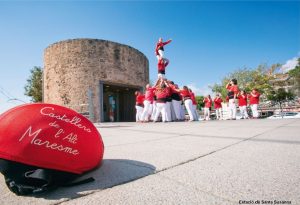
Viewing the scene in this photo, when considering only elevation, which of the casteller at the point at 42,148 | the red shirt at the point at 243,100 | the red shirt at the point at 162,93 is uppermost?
the red shirt at the point at 162,93

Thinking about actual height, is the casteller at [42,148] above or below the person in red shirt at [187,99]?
below

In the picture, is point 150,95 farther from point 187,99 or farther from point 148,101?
point 187,99

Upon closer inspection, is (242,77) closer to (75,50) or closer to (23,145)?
(75,50)

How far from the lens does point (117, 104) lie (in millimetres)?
19625

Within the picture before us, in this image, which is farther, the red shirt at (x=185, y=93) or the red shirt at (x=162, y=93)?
the red shirt at (x=185, y=93)

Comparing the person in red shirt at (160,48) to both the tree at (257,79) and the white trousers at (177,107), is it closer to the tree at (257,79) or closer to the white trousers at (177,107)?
the white trousers at (177,107)

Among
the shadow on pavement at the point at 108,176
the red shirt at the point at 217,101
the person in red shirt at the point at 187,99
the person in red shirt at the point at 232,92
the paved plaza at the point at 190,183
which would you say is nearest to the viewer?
the paved plaza at the point at 190,183

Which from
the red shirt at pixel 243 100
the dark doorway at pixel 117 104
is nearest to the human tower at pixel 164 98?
the red shirt at pixel 243 100

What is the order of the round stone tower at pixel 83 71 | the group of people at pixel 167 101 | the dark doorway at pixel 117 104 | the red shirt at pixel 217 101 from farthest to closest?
the dark doorway at pixel 117 104 → the round stone tower at pixel 83 71 → the red shirt at pixel 217 101 → the group of people at pixel 167 101

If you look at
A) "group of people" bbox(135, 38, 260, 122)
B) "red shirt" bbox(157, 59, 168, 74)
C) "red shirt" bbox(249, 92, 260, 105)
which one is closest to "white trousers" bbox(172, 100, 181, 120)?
"group of people" bbox(135, 38, 260, 122)

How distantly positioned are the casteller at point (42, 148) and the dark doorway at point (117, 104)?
16.6 metres

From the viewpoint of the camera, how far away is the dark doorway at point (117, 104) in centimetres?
1831

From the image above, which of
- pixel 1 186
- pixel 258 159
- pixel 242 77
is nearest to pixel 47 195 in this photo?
pixel 1 186

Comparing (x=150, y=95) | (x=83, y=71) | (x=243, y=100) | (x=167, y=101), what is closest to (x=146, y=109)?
(x=150, y=95)
